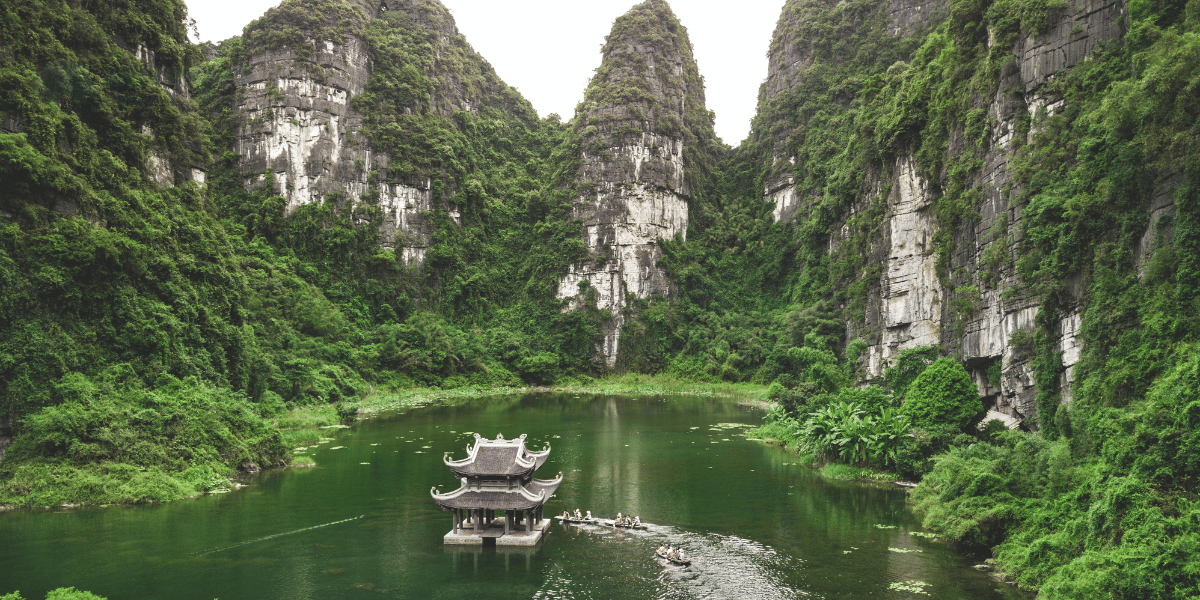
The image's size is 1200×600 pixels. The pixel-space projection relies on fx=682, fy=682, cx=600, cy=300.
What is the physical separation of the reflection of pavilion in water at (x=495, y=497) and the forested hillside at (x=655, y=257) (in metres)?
10.7

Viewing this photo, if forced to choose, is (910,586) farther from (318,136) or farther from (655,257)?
(318,136)

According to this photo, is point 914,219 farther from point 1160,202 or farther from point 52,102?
point 52,102

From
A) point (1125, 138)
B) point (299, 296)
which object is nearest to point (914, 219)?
point (1125, 138)

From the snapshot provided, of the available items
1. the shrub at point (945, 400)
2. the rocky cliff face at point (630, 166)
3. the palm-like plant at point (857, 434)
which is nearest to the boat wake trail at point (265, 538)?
the palm-like plant at point (857, 434)

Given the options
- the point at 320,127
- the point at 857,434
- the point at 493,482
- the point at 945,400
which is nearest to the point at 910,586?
the point at 493,482

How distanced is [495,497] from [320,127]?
62096mm

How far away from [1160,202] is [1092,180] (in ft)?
10.7

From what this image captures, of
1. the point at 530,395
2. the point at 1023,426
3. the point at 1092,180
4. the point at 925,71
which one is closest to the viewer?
the point at 1092,180

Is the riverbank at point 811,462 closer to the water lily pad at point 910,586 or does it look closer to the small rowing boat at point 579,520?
the water lily pad at point 910,586

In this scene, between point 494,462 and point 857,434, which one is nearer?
point 494,462

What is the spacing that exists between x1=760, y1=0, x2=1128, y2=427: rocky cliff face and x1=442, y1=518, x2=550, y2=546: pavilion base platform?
15.3m

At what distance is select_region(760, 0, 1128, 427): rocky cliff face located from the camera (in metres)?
21.6

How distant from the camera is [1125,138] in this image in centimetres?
1720

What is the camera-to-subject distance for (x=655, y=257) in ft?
257
